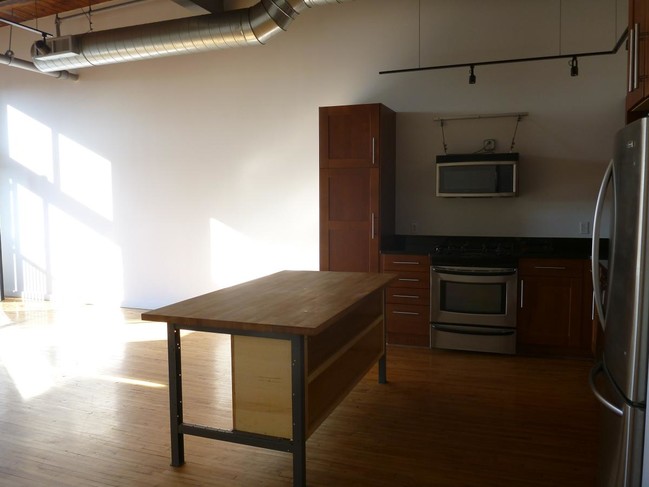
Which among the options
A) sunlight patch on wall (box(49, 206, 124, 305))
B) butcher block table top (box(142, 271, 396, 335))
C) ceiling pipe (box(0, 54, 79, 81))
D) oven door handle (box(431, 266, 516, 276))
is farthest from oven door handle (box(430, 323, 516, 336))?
ceiling pipe (box(0, 54, 79, 81))

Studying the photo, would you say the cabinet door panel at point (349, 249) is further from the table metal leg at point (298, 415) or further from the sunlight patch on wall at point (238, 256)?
the table metal leg at point (298, 415)

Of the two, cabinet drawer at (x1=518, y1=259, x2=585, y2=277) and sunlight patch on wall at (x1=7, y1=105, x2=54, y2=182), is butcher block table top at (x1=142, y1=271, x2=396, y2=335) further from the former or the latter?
sunlight patch on wall at (x1=7, y1=105, x2=54, y2=182)

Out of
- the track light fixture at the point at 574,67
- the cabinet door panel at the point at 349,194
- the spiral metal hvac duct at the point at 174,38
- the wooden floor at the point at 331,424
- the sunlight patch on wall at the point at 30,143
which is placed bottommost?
the wooden floor at the point at 331,424

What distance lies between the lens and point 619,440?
2.05 m

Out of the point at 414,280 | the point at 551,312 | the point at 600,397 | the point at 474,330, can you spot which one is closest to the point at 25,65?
the point at 414,280

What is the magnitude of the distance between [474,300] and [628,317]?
9.65 feet

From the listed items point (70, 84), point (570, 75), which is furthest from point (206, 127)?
point (570, 75)

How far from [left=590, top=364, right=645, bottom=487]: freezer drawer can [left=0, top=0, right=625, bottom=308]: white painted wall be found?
3237mm

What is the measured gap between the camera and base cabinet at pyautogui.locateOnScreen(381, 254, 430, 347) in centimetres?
509

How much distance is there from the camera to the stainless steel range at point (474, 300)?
15.7 feet

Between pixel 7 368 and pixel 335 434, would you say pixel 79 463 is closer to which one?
pixel 335 434

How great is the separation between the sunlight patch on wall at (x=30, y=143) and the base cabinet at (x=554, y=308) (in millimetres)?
6183

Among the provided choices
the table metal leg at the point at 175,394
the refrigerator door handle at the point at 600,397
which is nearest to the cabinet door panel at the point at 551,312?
the refrigerator door handle at the point at 600,397

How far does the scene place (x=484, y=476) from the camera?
2754 millimetres
